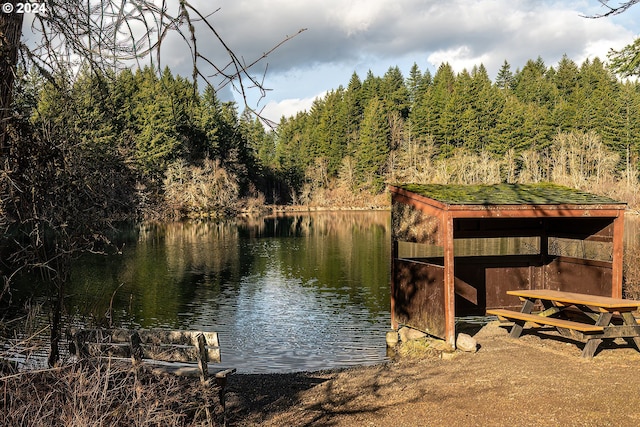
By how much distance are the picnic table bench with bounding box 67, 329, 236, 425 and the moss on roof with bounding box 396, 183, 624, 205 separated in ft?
16.4

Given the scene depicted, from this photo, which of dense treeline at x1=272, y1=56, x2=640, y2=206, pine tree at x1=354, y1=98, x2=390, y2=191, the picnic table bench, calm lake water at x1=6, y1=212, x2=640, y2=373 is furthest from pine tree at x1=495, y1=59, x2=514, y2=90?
the picnic table bench

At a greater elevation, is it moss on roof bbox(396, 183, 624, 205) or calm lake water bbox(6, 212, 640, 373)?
moss on roof bbox(396, 183, 624, 205)

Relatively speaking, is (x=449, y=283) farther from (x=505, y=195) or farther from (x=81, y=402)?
(x=81, y=402)

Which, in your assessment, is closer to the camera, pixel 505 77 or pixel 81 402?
pixel 81 402

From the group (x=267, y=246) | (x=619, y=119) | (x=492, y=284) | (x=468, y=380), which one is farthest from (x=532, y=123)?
(x=468, y=380)

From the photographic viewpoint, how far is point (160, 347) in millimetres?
6023

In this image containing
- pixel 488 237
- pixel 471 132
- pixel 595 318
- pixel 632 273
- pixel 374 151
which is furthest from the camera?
pixel 374 151

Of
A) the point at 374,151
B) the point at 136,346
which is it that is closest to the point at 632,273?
the point at 136,346

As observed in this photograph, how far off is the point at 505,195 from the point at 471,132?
7118 cm

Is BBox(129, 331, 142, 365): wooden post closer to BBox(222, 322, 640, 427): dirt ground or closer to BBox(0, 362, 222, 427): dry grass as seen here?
BBox(0, 362, 222, 427): dry grass

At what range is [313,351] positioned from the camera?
42.4 feet

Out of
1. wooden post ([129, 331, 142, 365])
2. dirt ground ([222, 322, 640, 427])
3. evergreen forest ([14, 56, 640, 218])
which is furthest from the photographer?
evergreen forest ([14, 56, 640, 218])

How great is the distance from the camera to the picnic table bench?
230 inches

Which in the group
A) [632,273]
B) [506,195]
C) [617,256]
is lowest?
[632,273]
